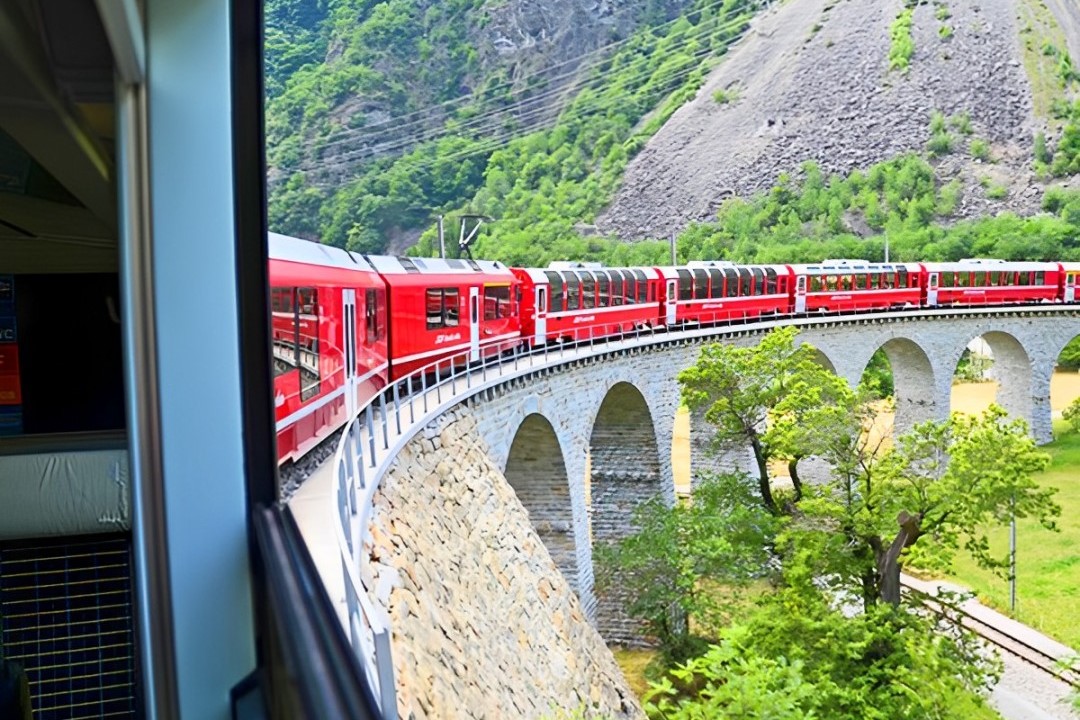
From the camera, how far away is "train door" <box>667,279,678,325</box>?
19422mm

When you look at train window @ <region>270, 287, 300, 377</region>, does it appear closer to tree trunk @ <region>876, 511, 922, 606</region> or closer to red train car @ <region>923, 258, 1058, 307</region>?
tree trunk @ <region>876, 511, 922, 606</region>

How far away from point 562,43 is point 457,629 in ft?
224

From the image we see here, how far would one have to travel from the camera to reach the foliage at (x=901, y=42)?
55406mm

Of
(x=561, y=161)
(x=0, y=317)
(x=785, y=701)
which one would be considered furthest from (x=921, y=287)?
(x=561, y=161)

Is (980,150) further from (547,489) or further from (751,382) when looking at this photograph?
(547,489)

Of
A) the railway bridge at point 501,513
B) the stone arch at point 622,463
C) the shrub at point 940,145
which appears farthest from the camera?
the shrub at point 940,145

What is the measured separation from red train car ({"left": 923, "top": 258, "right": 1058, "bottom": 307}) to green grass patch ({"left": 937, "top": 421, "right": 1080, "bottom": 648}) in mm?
6231

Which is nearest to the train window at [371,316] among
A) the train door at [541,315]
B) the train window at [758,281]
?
the train door at [541,315]

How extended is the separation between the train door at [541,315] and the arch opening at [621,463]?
251cm

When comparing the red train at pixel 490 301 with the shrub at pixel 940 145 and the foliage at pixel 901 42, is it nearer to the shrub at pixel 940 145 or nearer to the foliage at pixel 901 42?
the shrub at pixel 940 145

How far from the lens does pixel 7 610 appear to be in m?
2.45

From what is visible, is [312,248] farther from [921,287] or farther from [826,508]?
[921,287]

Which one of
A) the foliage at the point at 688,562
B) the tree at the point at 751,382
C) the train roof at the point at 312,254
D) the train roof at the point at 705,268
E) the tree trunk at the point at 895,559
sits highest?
the train roof at the point at 705,268

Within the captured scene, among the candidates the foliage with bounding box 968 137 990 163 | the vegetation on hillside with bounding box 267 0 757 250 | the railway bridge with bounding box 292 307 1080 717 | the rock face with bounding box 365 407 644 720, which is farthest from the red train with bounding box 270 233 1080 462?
the foliage with bounding box 968 137 990 163
